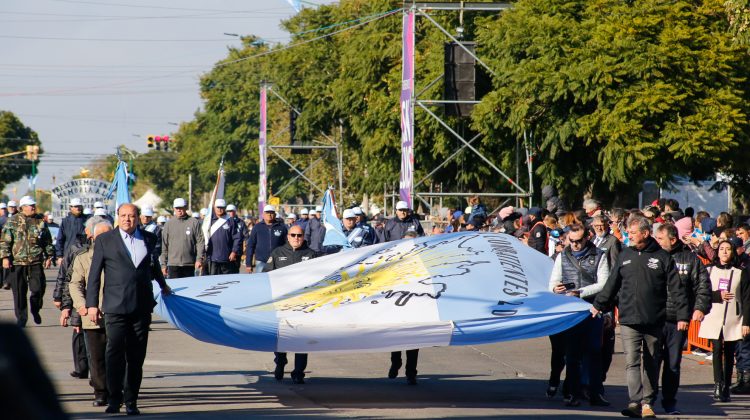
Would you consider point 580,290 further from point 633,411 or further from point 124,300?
point 124,300

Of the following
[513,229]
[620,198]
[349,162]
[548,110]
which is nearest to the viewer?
[513,229]

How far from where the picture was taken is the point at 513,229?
1942 centimetres

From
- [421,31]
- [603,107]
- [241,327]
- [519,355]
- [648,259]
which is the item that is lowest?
[519,355]

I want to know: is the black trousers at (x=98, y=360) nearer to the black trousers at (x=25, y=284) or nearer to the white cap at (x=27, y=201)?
the black trousers at (x=25, y=284)

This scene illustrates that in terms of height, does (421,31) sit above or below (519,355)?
above

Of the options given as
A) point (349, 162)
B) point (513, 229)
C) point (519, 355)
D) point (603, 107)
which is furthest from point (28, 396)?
point (349, 162)

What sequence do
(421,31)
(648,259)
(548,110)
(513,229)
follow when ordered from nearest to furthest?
(648,259)
(513,229)
(548,110)
(421,31)

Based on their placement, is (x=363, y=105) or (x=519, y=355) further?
(x=363, y=105)

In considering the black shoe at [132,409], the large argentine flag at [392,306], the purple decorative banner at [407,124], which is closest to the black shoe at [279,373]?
the large argentine flag at [392,306]

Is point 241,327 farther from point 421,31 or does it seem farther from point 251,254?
point 421,31

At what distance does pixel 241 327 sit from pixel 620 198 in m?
23.5

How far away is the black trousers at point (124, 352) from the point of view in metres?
9.91

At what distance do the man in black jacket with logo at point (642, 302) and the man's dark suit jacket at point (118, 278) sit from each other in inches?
156

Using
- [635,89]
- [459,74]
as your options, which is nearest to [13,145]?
[459,74]
